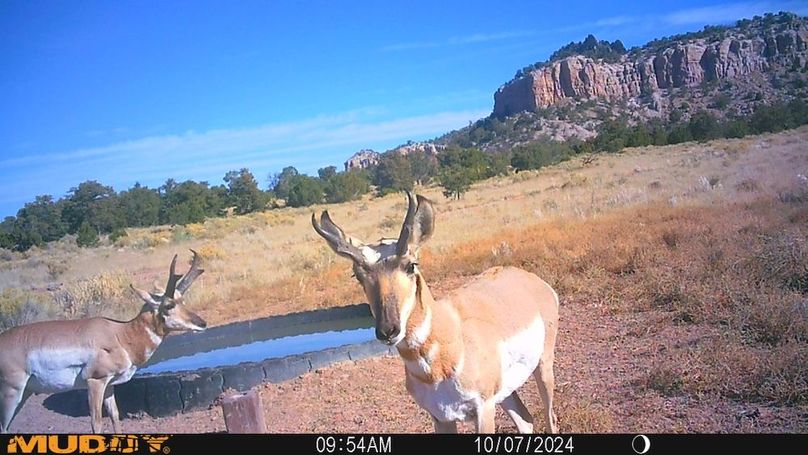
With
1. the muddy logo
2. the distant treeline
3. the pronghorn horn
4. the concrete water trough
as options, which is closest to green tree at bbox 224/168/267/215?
the distant treeline

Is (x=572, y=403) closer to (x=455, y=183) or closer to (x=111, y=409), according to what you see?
(x=111, y=409)

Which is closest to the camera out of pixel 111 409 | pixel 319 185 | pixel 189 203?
pixel 111 409

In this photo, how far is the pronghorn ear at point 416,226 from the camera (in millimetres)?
3840

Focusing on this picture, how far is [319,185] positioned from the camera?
51.5m

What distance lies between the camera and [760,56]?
94.2 feet

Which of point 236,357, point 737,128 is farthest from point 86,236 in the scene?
point 737,128

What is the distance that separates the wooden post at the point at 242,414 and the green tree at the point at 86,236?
103 ft

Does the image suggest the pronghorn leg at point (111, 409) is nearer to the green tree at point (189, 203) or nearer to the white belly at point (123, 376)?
the white belly at point (123, 376)

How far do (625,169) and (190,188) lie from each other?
3309 centimetres

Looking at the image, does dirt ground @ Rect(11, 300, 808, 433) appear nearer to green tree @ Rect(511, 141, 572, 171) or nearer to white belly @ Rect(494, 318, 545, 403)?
white belly @ Rect(494, 318, 545, 403)

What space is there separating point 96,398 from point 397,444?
4.20 m

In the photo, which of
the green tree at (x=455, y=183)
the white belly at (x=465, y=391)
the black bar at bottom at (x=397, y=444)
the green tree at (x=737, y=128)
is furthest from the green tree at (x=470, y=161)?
the black bar at bottom at (x=397, y=444)

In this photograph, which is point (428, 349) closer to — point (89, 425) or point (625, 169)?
point (89, 425)

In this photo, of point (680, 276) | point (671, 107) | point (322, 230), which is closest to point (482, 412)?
point (322, 230)
